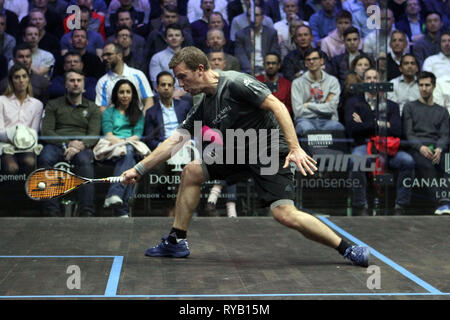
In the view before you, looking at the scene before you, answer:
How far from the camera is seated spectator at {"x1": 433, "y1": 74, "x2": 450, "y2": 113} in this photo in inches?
306

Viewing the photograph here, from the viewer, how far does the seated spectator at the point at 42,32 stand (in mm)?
7555

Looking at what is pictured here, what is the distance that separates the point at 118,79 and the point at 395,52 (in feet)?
8.85

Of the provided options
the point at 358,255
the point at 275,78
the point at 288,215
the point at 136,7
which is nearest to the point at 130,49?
the point at 136,7

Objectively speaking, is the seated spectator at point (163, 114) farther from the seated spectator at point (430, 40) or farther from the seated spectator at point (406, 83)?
the seated spectator at point (430, 40)

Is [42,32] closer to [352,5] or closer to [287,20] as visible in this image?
[287,20]

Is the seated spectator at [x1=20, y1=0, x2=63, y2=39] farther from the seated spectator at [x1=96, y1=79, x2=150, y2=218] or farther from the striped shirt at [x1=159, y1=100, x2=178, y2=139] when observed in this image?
the striped shirt at [x1=159, y1=100, x2=178, y2=139]

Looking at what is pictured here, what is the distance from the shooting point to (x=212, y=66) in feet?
25.0

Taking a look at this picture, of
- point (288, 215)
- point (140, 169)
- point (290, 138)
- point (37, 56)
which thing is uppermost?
point (37, 56)

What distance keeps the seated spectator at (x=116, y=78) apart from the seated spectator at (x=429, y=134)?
8.22ft

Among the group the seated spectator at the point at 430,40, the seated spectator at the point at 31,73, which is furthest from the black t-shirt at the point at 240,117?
the seated spectator at the point at 430,40

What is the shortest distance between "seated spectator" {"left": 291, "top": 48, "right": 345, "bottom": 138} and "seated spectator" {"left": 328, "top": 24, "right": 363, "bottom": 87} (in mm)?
101
